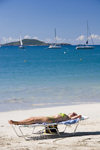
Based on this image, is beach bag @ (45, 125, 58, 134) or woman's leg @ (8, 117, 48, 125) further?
beach bag @ (45, 125, 58, 134)

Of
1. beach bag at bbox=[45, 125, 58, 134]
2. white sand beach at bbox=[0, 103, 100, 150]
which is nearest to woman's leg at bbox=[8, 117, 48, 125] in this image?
beach bag at bbox=[45, 125, 58, 134]

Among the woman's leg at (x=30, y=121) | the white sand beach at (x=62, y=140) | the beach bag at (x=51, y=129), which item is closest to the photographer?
the white sand beach at (x=62, y=140)

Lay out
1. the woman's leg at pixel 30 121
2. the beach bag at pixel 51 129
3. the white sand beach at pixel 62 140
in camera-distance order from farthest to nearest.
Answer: the beach bag at pixel 51 129 → the woman's leg at pixel 30 121 → the white sand beach at pixel 62 140

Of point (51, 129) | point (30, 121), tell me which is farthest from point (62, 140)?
point (30, 121)

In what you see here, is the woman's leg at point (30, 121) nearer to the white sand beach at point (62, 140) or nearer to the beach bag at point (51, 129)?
the beach bag at point (51, 129)

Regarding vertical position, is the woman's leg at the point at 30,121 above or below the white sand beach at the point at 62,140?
above

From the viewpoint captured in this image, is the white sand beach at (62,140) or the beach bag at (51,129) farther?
the beach bag at (51,129)

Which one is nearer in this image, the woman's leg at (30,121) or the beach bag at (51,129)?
the woman's leg at (30,121)

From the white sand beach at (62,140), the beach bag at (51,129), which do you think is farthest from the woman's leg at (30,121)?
the white sand beach at (62,140)

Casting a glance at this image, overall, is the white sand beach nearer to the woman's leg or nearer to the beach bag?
the beach bag

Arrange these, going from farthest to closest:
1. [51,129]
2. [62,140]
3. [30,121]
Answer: [51,129], [30,121], [62,140]

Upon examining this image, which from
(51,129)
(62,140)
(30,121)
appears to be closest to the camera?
(62,140)

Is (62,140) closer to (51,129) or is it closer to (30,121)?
(51,129)

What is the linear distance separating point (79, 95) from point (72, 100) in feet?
3.96
